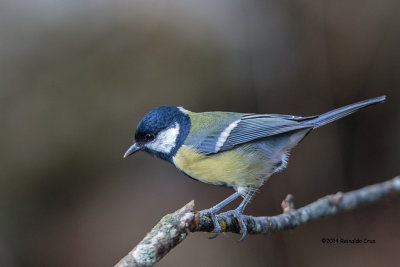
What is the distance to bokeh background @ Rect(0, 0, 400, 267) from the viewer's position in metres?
3.08

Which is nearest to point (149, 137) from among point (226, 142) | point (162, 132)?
point (162, 132)

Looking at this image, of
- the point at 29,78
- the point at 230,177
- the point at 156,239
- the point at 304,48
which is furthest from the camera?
the point at 304,48

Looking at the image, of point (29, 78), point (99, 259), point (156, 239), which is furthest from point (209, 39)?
point (156, 239)

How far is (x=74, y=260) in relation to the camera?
315 centimetres

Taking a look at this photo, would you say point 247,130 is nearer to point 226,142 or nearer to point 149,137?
point 226,142

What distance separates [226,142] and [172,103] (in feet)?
4.08

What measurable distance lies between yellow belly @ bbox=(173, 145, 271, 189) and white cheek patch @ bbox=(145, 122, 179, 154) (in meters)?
0.08

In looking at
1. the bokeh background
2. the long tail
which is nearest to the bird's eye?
the long tail

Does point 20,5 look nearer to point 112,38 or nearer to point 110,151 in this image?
point 112,38

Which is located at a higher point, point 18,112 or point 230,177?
point 18,112

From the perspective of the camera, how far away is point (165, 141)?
2172 mm

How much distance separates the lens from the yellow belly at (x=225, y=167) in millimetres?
1975

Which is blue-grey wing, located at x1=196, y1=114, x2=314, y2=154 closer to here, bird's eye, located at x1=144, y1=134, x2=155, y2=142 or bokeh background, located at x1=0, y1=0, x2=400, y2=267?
bird's eye, located at x1=144, y1=134, x2=155, y2=142

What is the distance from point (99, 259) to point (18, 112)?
1.24 meters
